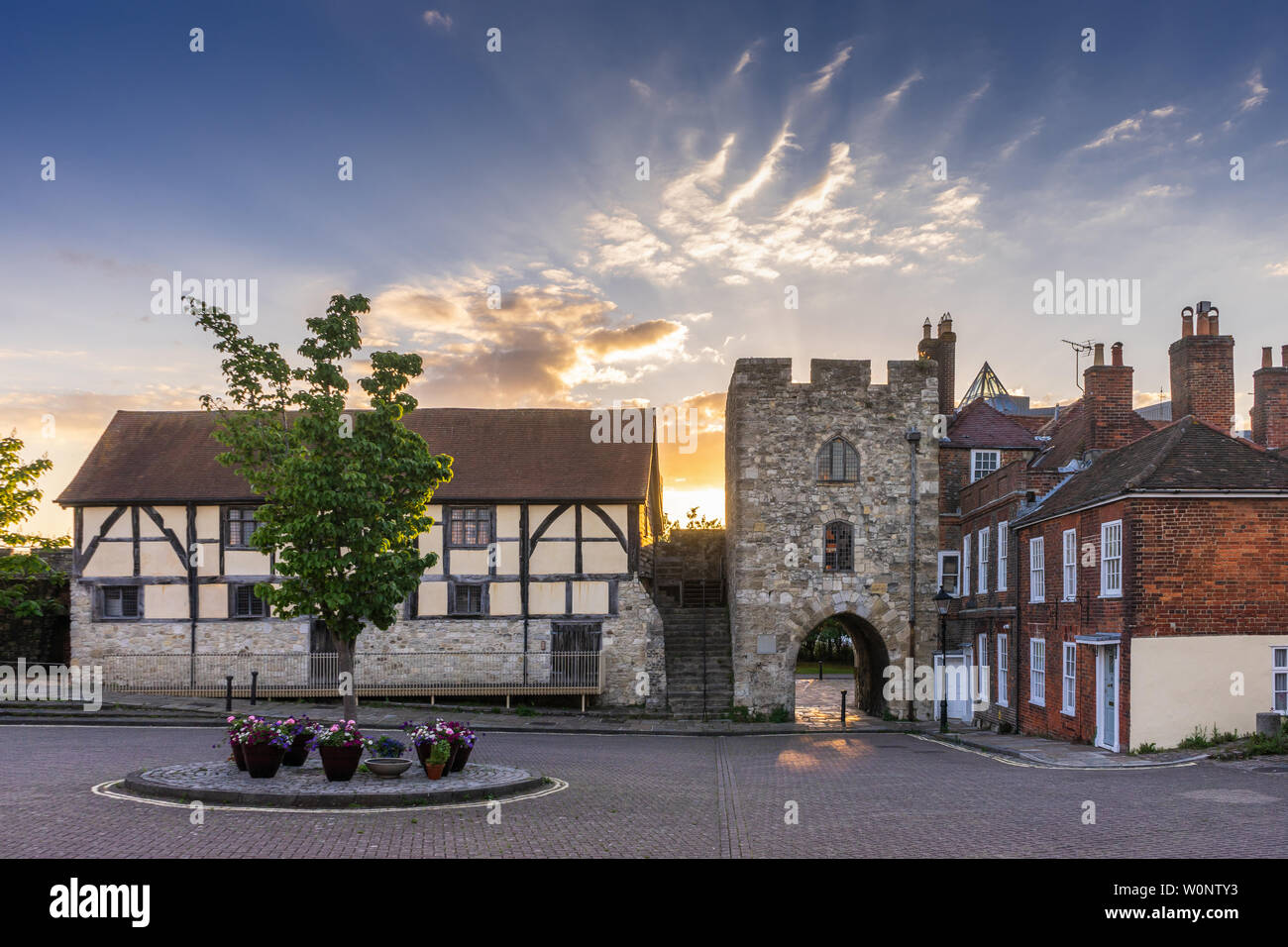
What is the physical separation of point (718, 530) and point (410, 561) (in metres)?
19.8

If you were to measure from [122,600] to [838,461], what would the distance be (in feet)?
69.5

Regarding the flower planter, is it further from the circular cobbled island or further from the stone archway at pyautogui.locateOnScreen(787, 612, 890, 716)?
the stone archway at pyautogui.locateOnScreen(787, 612, 890, 716)

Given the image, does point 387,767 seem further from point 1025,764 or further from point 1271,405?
point 1271,405

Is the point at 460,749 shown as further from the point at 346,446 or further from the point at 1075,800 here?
the point at 1075,800

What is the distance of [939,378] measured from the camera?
33.6 m

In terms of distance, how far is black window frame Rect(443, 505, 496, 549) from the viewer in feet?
98.6

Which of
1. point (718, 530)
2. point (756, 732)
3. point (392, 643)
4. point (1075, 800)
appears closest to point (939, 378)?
point (718, 530)

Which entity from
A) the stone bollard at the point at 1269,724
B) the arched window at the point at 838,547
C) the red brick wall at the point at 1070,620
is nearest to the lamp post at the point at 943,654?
the red brick wall at the point at 1070,620

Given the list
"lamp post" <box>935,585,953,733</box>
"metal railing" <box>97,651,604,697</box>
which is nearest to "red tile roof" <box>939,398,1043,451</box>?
"lamp post" <box>935,585,953,733</box>

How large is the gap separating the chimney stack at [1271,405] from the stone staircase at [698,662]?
16.3 metres

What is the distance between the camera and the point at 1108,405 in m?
27.0

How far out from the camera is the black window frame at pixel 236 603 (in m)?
29.9

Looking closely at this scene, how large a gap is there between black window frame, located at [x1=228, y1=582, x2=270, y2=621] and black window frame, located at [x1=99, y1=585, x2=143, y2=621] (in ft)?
8.72

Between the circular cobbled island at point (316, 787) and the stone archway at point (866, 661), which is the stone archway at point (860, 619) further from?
the circular cobbled island at point (316, 787)
